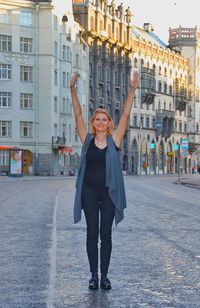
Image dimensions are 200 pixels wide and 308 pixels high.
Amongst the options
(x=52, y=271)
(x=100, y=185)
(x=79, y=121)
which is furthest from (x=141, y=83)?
(x=100, y=185)

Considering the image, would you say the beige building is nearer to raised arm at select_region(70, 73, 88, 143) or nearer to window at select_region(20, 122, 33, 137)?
window at select_region(20, 122, 33, 137)

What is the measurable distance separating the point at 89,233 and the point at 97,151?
923mm

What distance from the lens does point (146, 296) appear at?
306 inches

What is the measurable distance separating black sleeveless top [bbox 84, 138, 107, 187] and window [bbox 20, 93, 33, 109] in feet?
221

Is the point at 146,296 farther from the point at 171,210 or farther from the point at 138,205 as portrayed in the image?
the point at 138,205

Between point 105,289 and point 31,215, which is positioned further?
point 31,215

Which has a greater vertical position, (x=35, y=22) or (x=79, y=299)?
(x=35, y=22)

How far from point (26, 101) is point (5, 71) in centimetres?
378

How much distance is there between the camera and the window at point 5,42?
→ 7406 cm

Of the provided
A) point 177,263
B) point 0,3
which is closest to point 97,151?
point 177,263

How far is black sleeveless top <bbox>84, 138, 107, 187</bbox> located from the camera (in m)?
7.81

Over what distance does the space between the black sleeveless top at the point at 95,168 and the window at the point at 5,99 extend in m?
66.6

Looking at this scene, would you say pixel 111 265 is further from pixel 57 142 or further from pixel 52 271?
pixel 57 142

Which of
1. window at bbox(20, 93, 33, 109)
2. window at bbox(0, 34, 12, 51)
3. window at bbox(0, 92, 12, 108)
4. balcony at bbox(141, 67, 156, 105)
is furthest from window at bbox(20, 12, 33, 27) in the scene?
balcony at bbox(141, 67, 156, 105)
